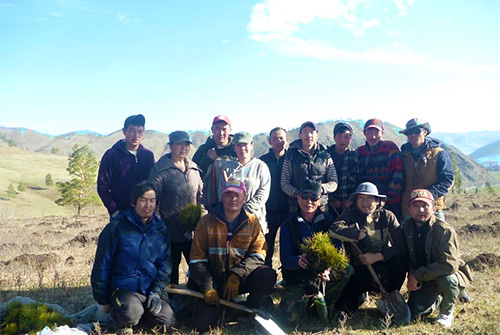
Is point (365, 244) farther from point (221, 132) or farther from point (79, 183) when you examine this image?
point (79, 183)

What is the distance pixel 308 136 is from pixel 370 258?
212cm

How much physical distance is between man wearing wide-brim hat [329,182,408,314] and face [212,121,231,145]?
223cm

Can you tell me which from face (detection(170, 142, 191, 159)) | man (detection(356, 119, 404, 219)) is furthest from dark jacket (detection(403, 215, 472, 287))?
face (detection(170, 142, 191, 159))

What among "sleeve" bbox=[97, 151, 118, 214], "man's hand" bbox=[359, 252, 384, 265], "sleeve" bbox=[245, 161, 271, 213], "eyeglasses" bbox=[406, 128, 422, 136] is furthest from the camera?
"eyeglasses" bbox=[406, 128, 422, 136]

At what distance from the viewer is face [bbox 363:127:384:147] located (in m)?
5.96

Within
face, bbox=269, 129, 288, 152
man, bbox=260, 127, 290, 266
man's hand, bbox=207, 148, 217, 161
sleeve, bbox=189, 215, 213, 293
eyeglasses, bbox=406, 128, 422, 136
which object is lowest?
sleeve, bbox=189, 215, 213, 293

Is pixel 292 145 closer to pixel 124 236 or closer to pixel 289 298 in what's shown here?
pixel 289 298

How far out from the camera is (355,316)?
4.95 m

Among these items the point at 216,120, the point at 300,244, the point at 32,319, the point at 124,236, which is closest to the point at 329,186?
the point at 300,244

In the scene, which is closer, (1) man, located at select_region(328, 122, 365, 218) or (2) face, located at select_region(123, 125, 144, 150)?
(2) face, located at select_region(123, 125, 144, 150)

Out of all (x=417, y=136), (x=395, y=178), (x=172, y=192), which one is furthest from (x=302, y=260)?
(x=417, y=136)

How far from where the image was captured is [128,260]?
462cm

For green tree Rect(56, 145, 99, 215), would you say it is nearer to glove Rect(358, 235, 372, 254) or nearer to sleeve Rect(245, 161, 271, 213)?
sleeve Rect(245, 161, 271, 213)

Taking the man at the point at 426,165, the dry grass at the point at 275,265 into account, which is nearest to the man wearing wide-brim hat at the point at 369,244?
the dry grass at the point at 275,265
